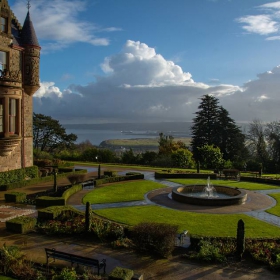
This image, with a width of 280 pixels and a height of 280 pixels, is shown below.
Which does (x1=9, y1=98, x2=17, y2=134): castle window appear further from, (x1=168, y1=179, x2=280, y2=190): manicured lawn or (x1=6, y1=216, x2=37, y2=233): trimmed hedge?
(x1=168, y1=179, x2=280, y2=190): manicured lawn

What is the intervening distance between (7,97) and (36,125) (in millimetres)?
36212

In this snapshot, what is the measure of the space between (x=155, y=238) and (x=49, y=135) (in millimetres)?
54020

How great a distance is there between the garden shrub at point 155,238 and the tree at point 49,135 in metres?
52.5

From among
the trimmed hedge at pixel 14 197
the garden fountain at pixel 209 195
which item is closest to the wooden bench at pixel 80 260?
the trimmed hedge at pixel 14 197

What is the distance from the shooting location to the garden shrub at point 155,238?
1237 cm

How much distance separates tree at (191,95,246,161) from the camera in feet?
190

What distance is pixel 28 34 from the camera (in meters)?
29.8

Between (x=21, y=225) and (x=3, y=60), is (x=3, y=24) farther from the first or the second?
(x=21, y=225)

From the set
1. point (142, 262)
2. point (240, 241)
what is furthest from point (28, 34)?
point (240, 241)

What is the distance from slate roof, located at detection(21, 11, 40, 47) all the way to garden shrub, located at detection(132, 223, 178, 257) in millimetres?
23258

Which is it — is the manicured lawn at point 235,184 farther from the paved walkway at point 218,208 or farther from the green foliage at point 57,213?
the green foliage at point 57,213

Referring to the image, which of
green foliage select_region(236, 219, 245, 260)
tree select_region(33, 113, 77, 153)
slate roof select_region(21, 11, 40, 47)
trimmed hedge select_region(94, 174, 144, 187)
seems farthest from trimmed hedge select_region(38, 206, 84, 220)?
tree select_region(33, 113, 77, 153)

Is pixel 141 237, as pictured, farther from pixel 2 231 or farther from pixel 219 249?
pixel 2 231

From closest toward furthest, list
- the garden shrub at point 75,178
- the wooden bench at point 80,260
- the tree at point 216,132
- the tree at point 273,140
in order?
the wooden bench at point 80,260
the garden shrub at point 75,178
the tree at point 273,140
the tree at point 216,132
